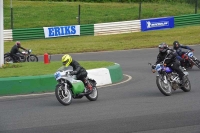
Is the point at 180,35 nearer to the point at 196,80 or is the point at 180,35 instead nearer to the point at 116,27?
the point at 116,27

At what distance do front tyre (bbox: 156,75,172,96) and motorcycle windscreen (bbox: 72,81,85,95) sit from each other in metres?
2.24

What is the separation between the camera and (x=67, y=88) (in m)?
13.1

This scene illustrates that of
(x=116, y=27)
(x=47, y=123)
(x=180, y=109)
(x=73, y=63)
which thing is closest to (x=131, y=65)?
(x=73, y=63)

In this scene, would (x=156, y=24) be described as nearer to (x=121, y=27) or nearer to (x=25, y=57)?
(x=121, y=27)

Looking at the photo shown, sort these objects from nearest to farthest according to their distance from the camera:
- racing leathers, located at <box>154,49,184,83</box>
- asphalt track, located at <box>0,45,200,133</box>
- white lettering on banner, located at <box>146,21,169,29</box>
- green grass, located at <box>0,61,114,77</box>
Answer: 1. asphalt track, located at <box>0,45,200,133</box>
2. racing leathers, located at <box>154,49,184,83</box>
3. green grass, located at <box>0,61,114,77</box>
4. white lettering on banner, located at <box>146,21,169,29</box>

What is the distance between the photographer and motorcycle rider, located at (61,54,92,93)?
13.2 meters

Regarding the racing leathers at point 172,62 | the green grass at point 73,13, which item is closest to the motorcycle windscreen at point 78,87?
the racing leathers at point 172,62

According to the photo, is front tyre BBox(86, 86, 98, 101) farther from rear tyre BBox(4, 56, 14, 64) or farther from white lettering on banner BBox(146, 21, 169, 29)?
white lettering on banner BBox(146, 21, 169, 29)

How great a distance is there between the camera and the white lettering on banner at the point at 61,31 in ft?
119

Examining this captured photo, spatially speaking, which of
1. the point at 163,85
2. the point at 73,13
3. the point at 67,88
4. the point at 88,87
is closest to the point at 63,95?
the point at 67,88

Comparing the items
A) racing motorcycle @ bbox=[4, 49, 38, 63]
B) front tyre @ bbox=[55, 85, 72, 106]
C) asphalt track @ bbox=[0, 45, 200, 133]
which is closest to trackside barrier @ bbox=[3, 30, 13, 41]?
racing motorcycle @ bbox=[4, 49, 38, 63]

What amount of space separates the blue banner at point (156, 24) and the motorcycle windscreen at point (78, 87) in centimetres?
2512

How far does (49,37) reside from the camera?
120 ft

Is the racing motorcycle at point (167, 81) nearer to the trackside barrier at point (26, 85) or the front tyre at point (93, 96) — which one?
the front tyre at point (93, 96)
